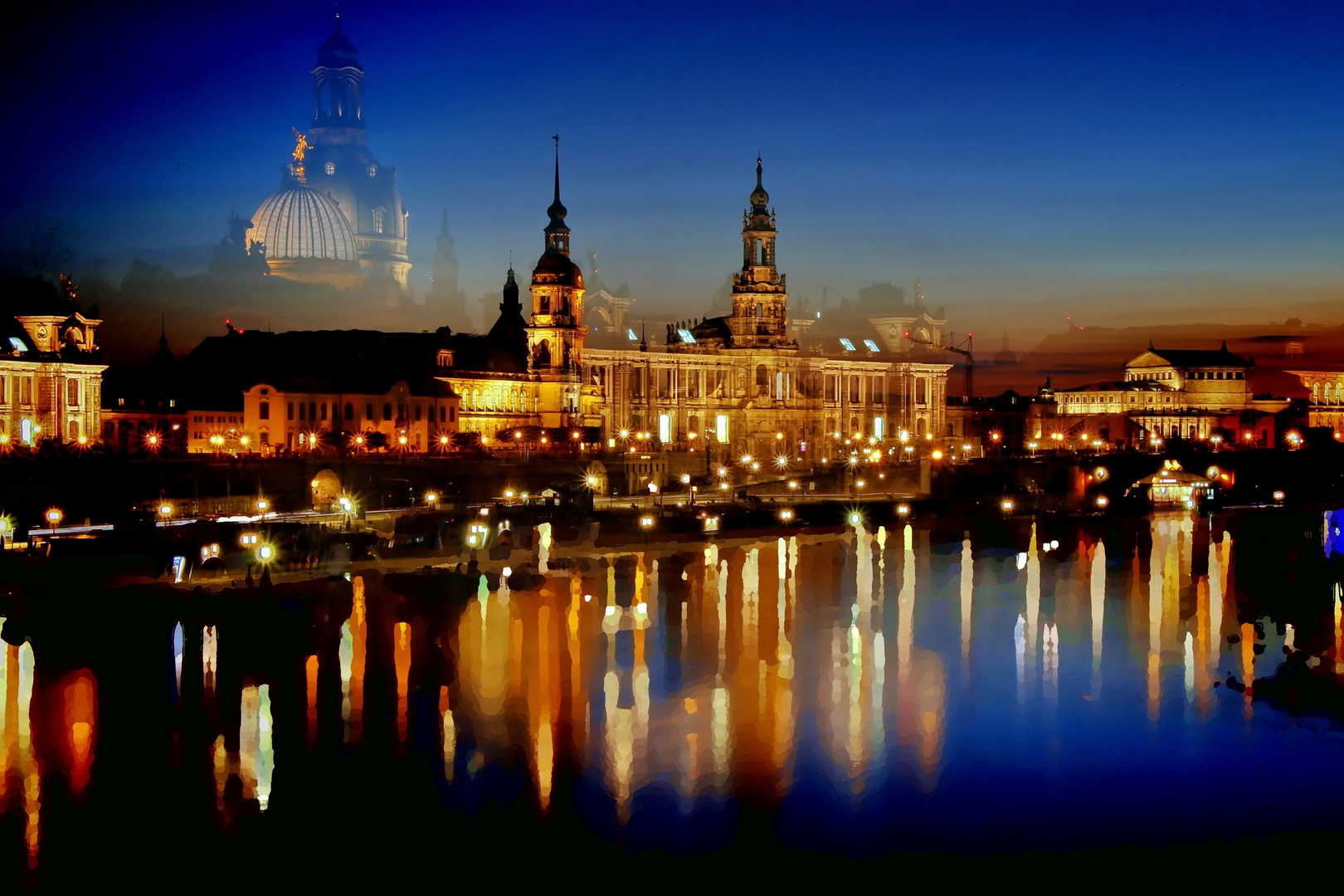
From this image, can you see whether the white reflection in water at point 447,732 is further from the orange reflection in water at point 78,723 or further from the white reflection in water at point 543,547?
the white reflection in water at point 543,547

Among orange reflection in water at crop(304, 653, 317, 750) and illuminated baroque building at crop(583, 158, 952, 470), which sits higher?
illuminated baroque building at crop(583, 158, 952, 470)

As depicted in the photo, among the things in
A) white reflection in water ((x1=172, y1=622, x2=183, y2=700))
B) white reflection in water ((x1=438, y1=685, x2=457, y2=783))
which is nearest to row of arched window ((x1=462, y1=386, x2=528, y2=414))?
white reflection in water ((x1=172, y1=622, x2=183, y2=700))

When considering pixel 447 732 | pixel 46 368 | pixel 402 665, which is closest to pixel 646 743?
pixel 447 732

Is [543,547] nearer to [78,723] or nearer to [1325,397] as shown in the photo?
[78,723]

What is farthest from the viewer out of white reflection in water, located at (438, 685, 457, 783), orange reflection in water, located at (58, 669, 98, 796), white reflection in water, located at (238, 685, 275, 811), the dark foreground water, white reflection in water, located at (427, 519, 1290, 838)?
white reflection in water, located at (427, 519, 1290, 838)

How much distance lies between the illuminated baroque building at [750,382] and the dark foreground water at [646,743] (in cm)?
5999

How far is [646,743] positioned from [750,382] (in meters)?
87.1

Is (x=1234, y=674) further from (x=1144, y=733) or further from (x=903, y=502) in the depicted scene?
(x=903, y=502)

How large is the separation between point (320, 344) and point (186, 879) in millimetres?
78994

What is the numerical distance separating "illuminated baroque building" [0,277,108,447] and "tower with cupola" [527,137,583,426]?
34642 mm

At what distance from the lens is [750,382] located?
121 m

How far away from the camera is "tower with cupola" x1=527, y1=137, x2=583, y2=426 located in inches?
4203

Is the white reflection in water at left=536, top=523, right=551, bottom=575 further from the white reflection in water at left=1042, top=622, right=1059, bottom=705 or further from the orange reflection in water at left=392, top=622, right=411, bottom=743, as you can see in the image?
the white reflection in water at left=1042, top=622, right=1059, bottom=705

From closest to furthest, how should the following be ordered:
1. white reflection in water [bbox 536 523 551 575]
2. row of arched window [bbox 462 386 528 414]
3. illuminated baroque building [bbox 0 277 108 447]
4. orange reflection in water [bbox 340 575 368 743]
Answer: orange reflection in water [bbox 340 575 368 743], white reflection in water [bbox 536 523 551 575], illuminated baroque building [bbox 0 277 108 447], row of arched window [bbox 462 386 528 414]
